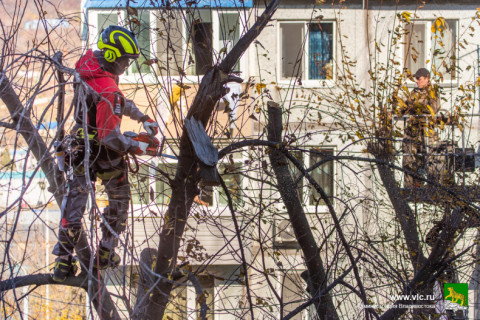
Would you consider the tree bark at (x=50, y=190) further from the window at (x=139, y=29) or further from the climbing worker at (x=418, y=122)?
the climbing worker at (x=418, y=122)

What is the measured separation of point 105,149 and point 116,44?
2.78 ft

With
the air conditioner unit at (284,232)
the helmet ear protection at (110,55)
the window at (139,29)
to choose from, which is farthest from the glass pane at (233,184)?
the helmet ear protection at (110,55)

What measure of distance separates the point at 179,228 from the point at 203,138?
85 cm

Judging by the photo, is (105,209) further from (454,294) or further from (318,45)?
(318,45)

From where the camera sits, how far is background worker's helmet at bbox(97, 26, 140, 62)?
17.5ft

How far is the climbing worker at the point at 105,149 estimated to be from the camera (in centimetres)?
509

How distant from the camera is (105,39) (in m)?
5.34

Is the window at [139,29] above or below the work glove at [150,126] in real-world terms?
above

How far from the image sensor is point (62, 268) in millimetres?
5207

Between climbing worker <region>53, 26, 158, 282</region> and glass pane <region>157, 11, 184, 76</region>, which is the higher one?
glass pane <region>157, 11, 184, 76</region>

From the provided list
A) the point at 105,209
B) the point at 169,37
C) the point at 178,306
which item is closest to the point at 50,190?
the point at 105,209

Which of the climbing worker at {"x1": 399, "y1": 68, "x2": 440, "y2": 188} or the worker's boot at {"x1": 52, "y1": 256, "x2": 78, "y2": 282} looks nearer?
the worker's boot at {"x1": 52, "y1": 256, "x2": 78, "y2": 282}

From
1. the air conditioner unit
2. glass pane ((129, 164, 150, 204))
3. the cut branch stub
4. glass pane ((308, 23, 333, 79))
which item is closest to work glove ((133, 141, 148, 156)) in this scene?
glass pane ((129, 164, 150, 204))

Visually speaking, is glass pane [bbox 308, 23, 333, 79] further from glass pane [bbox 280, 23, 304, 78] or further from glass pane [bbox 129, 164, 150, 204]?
glass pane [bbox 129, 164, 150, 204]
